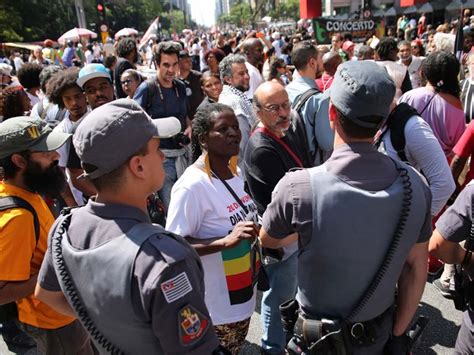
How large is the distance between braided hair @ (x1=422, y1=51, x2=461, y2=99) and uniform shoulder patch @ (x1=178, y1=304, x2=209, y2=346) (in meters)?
3.29

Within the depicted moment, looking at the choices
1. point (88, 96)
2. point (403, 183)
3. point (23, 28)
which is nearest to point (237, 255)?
point (403, 183)

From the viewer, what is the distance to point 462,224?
5.74 feet

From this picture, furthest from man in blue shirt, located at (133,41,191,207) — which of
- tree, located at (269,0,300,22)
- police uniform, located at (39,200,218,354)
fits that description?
tree, located at (269,0,300,22)

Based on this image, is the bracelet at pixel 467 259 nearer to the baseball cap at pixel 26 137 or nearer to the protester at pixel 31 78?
the baseball cap at pixel 26 137

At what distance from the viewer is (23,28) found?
4541cm

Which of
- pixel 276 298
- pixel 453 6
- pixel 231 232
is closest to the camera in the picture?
pixel 231 232

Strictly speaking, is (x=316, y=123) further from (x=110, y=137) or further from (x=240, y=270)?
(x=110, y=137)

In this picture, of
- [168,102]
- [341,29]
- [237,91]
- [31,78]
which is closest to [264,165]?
[237,91]

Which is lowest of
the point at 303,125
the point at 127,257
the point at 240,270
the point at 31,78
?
the point at 240,270

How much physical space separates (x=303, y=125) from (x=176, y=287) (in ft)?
8.17

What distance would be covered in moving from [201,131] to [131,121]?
3.76 feet

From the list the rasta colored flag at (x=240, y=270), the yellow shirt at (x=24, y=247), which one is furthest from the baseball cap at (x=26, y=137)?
the rasta colored flag at (x=240, y=270)

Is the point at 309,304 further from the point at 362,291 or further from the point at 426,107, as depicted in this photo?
the point at 426,107

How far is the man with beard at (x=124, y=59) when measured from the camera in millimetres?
6746
